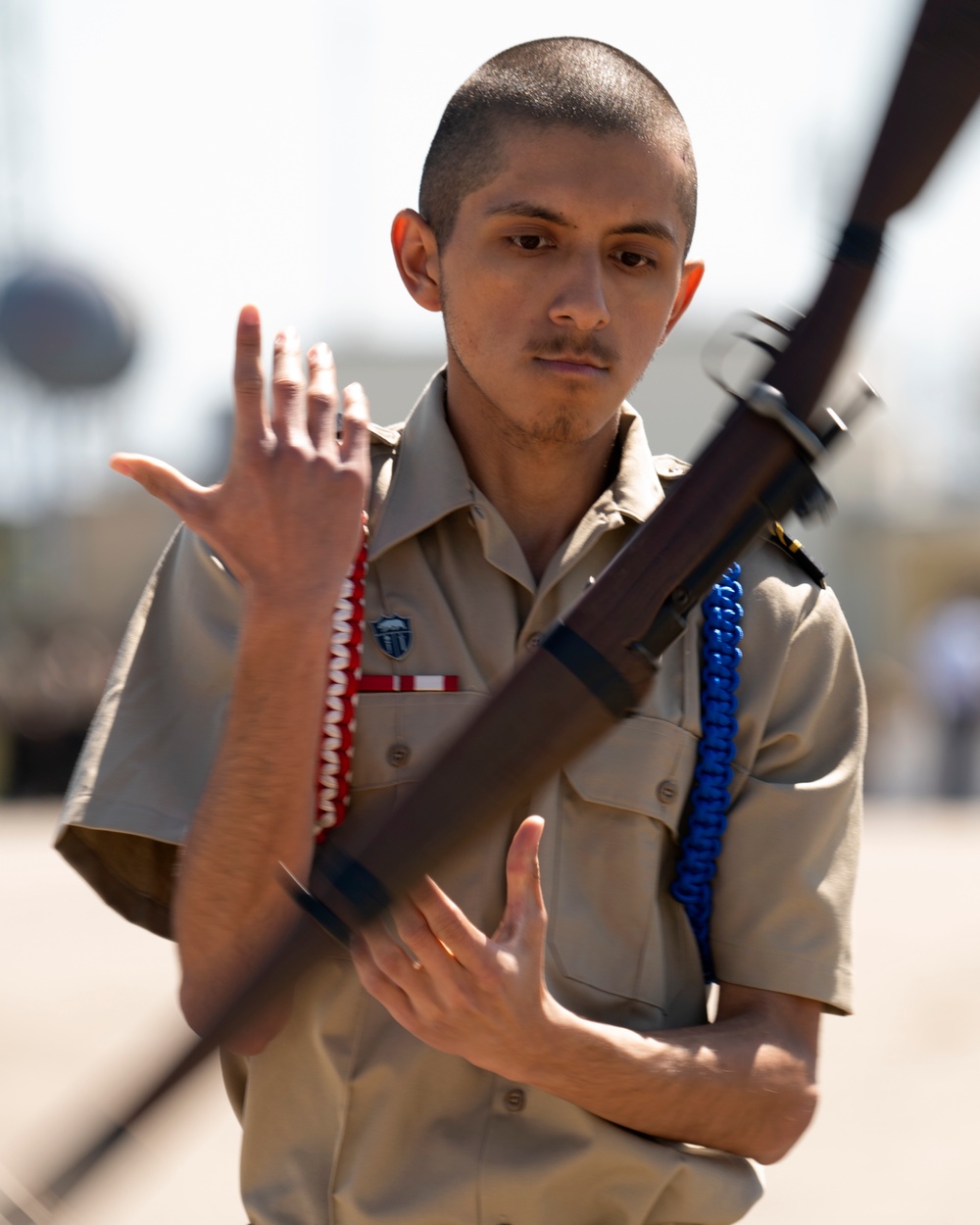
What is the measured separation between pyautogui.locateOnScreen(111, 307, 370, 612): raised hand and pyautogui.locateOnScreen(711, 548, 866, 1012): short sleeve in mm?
667

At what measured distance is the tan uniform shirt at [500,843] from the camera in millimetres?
1929

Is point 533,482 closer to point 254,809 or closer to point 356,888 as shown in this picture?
point 254,809

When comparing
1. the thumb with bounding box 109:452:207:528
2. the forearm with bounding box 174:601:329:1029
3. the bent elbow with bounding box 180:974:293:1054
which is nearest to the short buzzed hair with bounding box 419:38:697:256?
the thumb with bounding box 109:452:207:528

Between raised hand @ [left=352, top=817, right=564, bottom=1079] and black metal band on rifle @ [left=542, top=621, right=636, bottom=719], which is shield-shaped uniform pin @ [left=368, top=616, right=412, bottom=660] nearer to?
→ raised hand @ [left=352, top=817, right=564, bottom=1079]

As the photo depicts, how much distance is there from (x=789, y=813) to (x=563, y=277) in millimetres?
717

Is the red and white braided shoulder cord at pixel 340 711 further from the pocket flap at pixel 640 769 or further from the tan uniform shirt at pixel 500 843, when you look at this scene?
the pocket flap at pixel 640 769

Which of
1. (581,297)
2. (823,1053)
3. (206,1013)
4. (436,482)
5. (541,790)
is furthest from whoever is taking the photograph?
(823,1053)

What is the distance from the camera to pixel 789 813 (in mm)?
2059

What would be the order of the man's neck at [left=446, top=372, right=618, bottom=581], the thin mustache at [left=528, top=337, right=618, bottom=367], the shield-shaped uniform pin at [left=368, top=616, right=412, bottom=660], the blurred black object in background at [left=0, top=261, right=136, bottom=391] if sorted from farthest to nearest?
the blurred black object in background at [left=0, top=261, right=136, bottom=391] → the man's neck at [left=446, top=372, right=618, bottom=581] → the shield-shaped uniform pin at [left=368, top=616, right=412, bottom=660] → the thin mustache at [left=528, top=337, right=618, bottom=367]

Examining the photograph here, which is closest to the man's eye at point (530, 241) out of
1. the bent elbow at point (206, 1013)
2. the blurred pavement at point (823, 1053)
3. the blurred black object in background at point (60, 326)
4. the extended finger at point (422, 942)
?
the extended finger at point (422, 942)

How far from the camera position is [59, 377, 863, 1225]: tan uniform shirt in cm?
193

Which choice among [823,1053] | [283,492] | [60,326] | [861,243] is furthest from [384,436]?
[60,326]

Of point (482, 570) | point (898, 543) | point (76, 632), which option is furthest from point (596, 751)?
point (898, 543)

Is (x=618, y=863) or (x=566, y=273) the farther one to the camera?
(x=618, y=863)
